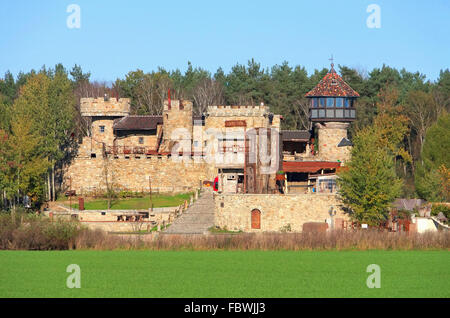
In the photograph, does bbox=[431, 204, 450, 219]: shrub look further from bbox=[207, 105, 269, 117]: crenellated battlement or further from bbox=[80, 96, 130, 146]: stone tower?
bbox=[80, 96, 130, 146]: stone tower

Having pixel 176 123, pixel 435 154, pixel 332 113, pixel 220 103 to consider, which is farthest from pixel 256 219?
pixel 220 103

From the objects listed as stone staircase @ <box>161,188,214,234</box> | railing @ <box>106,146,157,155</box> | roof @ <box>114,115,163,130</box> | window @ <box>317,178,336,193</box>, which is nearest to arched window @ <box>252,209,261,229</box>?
stone staircase @ <box>161,188,214,234</box>

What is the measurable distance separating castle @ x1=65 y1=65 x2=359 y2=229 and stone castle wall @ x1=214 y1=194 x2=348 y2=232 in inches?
213

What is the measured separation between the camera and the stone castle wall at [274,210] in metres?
53.4

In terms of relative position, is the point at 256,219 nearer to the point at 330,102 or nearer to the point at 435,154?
the point at 330,102

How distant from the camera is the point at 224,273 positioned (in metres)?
33.1

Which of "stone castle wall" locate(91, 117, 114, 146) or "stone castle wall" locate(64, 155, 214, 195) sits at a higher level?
"stone castle wall" locate(91, 117, 114, 146)

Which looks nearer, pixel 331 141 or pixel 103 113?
pixel 331 141

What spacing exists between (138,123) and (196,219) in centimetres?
1812

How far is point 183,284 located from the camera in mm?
30438

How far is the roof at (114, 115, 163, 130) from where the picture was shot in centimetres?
6931

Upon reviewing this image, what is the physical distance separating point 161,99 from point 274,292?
6158 centimetres
